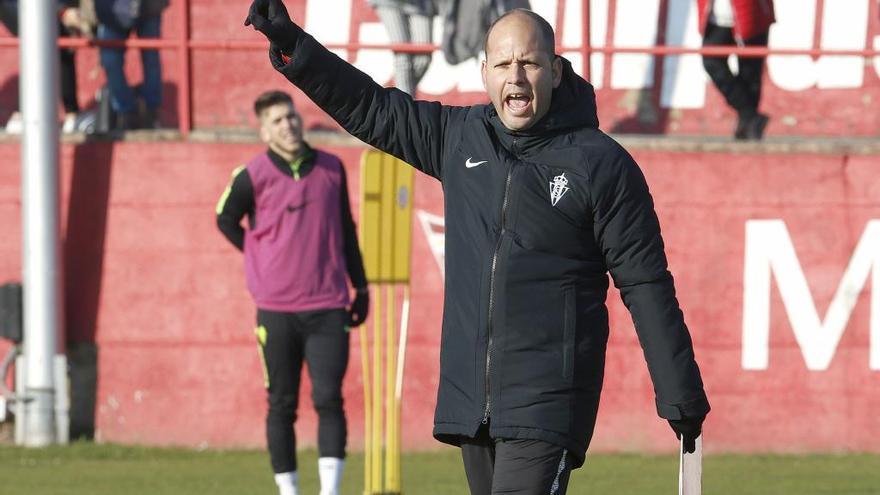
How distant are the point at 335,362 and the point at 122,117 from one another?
4.17m

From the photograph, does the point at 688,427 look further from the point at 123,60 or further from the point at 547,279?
the point at 123,60

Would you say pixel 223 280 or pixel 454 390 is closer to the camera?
pixel 454 390

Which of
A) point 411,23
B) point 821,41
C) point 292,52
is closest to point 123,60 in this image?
point 411,23

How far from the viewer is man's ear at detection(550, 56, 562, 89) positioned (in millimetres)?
5285

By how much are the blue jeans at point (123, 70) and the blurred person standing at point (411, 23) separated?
64.9 inches

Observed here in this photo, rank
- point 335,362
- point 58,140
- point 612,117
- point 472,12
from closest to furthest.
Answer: point 335,362
point 58,140
point 472,12
point 612,117

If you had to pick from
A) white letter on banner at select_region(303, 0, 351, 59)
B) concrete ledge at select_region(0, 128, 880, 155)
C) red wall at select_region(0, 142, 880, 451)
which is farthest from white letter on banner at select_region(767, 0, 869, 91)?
white letter on banner at select_region(303, 0, 351, 59)

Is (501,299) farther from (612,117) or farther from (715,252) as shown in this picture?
(612,117)

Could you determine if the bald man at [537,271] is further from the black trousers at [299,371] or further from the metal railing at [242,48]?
the metal railing at [242,48]

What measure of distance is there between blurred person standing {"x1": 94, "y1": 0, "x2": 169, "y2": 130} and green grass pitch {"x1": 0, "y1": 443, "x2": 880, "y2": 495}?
7.95ft

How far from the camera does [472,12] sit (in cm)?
1244

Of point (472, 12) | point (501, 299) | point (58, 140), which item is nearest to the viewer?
point (501, 299)

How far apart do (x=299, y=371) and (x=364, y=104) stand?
3.96 metres

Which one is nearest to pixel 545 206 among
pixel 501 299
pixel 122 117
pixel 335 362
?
pixel 501 299
